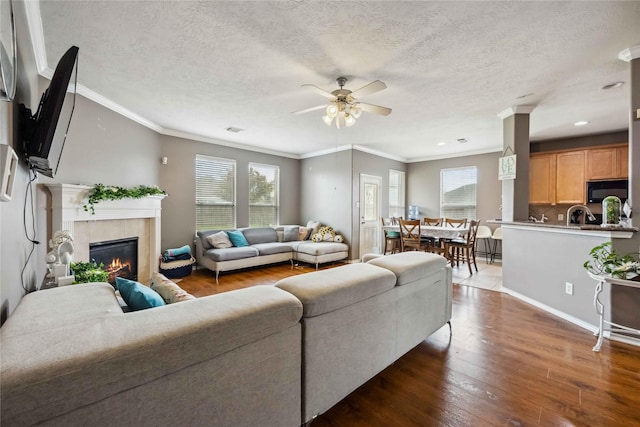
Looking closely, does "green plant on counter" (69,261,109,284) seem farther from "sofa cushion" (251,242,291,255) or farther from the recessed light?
the recessed light

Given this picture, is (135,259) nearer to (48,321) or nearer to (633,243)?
(48,321)

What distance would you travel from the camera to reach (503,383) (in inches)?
73.6

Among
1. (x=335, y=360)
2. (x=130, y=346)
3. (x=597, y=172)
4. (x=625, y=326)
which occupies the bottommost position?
(x=625, y=326)

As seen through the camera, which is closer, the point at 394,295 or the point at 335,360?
the point at 335,360

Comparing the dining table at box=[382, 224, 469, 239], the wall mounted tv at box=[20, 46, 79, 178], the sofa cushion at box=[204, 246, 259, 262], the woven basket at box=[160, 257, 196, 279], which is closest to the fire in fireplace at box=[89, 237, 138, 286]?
the woven basket at box=[160, 257, 196, 279]

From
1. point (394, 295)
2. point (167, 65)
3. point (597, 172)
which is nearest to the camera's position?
point (394, 295)

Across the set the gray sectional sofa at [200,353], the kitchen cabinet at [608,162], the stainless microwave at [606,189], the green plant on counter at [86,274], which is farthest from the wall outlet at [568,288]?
the green plant on counter at [86,274]

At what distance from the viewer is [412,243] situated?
5066 mm

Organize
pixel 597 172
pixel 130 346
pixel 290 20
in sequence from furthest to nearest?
pixel 597 172 < pixel 290 20 < pixel 130 346

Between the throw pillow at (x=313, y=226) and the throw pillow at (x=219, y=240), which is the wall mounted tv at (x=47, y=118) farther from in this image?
the throw pillow at (x=313, y=226)

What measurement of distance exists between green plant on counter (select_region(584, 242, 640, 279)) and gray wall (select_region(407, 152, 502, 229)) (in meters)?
4.04

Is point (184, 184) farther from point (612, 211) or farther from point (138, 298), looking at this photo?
point (612, 211)

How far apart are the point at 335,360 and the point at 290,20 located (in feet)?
7.68

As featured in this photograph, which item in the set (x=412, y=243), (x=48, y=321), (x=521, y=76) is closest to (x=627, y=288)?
(x=521, y=76)
